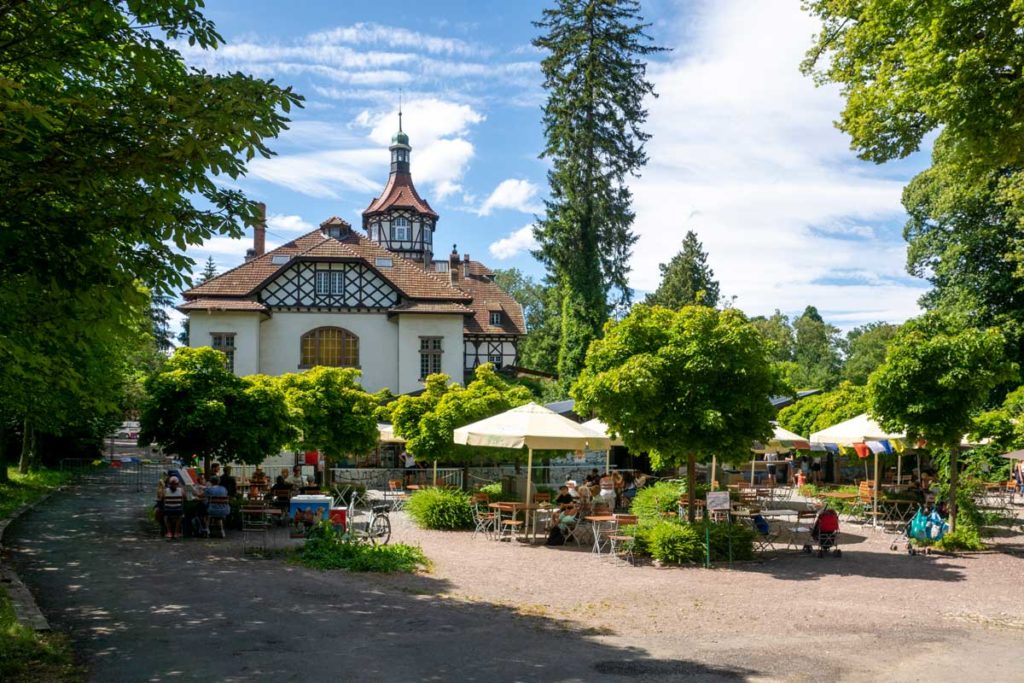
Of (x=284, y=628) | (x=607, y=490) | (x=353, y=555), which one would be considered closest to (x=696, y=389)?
(x=353, y=555)

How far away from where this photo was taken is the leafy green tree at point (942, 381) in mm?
16359

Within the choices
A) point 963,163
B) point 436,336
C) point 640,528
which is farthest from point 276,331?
point 963,163

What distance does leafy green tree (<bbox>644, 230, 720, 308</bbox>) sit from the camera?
2603 inches

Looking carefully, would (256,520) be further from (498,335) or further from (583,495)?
(498,335)

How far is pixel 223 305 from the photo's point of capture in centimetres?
4181

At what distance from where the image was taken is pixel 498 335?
50.8 meters

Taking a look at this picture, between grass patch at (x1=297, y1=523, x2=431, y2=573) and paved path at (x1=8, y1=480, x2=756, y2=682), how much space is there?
0.56 metres

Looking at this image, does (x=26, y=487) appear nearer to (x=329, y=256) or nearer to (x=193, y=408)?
(x=193, y=408)

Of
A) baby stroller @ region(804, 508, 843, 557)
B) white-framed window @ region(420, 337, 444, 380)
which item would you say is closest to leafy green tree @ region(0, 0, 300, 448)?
baby stroller @ region(804, 508, 843, 557)

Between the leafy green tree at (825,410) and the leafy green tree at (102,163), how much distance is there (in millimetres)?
23687

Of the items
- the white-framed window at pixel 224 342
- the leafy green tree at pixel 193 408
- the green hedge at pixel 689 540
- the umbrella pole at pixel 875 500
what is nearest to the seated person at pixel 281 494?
the leafy green tree at pixel 193 408

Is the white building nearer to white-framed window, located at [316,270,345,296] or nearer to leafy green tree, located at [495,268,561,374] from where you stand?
white-framed window, located at [316,270,345,296]

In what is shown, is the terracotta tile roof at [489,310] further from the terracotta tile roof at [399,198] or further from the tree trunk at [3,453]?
the tree trunk at [3,453]

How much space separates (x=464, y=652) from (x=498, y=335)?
42.2 metres
